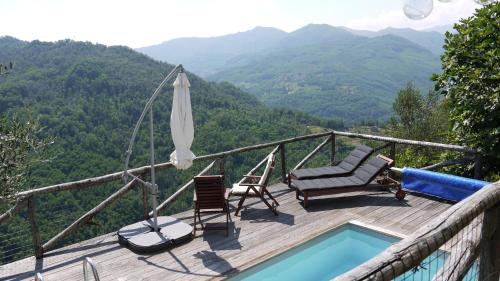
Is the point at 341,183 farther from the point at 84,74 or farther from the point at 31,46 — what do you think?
the point at 31,46

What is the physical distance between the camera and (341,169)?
690 cm

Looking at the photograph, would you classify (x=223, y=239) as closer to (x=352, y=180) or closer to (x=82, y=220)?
(x=82, y=220)

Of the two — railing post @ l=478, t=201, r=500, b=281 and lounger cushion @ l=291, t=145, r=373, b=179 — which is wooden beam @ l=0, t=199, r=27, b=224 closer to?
lounger cushion @ l=291, t=145, r=373, b=179

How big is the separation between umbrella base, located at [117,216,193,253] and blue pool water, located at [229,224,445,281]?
3.54 ft

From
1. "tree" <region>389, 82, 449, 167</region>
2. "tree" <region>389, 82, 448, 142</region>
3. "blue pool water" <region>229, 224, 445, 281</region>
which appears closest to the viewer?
"blue pool water" <region>229, 224, 445, 281</region>

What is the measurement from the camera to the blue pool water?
4.32 m

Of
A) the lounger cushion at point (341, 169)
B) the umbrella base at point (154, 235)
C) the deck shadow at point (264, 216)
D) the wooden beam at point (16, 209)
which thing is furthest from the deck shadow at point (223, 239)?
the wooden beam at point (16, 209)

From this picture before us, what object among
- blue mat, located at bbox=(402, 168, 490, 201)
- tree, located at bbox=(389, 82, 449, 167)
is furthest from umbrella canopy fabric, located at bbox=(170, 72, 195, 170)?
tree, located at bbox=(389, 82, 449, 167)

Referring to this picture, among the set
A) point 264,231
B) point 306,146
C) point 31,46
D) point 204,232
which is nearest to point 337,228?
point 264,231

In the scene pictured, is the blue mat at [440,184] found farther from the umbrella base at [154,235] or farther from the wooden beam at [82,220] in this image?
the wooden beam at [82,220]

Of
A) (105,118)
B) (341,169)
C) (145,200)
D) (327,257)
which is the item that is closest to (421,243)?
(327,257)

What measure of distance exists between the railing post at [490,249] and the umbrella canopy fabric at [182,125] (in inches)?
138

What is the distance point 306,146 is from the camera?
34.4 meters

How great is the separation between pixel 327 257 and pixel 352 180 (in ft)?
6.31
